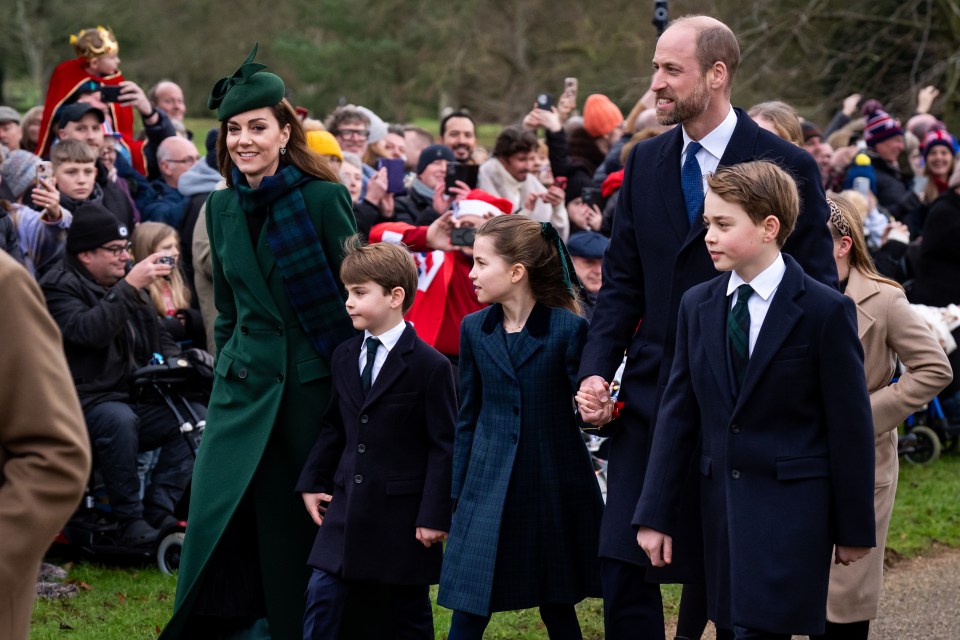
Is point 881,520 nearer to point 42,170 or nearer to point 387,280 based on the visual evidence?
point 387,280

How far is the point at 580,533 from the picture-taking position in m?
4.81

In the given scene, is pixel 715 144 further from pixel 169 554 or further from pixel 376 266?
pixel 169 554

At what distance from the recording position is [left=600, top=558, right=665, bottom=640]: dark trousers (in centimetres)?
447

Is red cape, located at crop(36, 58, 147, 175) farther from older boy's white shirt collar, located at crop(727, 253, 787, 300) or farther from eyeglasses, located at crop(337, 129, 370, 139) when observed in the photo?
older boy's white shirt collar, located at crop(727, 253, 787, 300)

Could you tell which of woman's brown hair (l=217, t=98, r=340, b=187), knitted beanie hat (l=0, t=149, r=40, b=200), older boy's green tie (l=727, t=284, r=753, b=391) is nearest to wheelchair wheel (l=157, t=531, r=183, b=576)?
woman's brown hair (l=217, t=98, r=340, b=187)

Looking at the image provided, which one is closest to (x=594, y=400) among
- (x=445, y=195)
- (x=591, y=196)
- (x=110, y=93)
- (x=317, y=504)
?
(x=317, y=504)

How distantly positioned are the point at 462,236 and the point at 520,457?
2.44m

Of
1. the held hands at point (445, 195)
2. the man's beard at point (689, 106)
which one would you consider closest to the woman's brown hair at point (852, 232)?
the man's beard at point (689, 106)

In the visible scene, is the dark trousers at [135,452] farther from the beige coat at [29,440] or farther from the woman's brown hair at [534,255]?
the beige coat at [29,440]

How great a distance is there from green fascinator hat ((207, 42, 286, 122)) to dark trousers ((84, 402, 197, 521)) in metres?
2.54

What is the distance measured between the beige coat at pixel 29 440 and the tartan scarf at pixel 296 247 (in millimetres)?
2488

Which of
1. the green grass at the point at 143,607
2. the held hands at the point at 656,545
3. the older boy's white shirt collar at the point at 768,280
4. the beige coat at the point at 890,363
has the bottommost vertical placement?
the green grass at the point at 143,607

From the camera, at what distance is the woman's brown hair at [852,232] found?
5367mm

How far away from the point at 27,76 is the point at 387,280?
32087 millimetres
